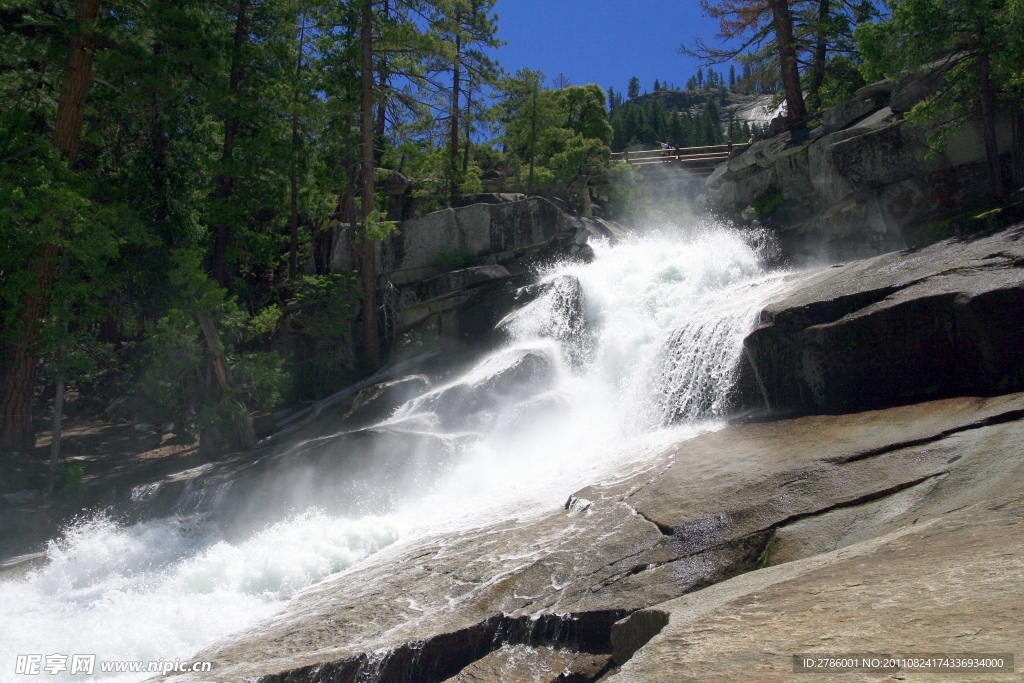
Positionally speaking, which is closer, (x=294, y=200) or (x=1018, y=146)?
(x=1018, y=146)

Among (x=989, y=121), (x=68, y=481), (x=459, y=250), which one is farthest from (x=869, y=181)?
(x=68, y=481)

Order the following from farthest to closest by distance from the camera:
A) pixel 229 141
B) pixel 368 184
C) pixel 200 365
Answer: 1. pixel 229 141
2. pixel 368 184
3. pixel 200 365

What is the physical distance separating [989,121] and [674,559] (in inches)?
427

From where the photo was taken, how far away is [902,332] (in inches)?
393

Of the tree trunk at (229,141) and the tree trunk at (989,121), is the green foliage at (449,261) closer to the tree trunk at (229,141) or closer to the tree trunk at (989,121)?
the tree trunk at (229,141)

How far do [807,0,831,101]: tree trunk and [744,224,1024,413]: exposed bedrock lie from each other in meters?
11.7

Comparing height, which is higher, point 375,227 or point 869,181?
point 375,227

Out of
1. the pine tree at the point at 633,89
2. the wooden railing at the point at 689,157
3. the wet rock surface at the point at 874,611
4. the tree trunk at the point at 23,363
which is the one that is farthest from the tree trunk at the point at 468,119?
the pine tree at the point at 633,89

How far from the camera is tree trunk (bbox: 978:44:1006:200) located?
1319cm

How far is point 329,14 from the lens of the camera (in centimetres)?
1861

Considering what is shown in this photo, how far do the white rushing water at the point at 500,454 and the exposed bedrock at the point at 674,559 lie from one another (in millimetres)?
1291

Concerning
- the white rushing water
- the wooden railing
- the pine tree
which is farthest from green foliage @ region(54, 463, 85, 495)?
the pine tree

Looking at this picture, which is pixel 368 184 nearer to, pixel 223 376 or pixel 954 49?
pixel 223 376

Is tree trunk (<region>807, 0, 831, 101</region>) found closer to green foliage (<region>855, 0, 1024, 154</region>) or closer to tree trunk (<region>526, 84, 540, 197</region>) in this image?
green foliage (<region>855, 0, 1024, 154</region>)
